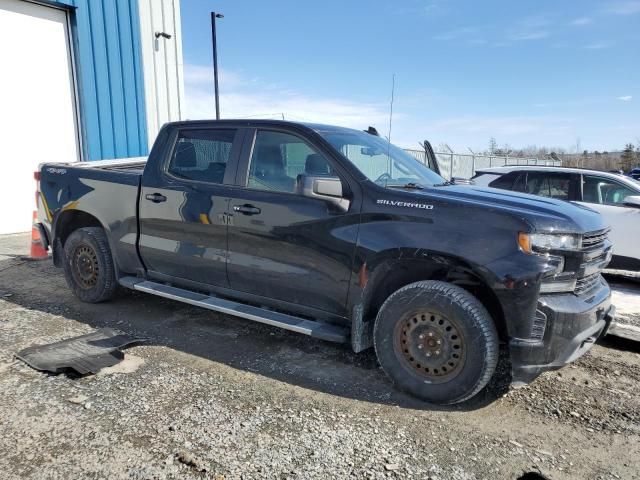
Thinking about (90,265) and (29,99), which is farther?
(29,99)

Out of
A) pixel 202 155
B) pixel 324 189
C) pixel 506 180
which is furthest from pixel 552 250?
pixel 506 180

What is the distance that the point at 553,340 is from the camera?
9.80ft

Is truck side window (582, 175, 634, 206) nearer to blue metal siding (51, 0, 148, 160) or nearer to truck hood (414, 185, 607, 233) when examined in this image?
truck hood (414, 185, 607, 233)

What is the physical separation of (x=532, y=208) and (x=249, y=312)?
2.27 metres

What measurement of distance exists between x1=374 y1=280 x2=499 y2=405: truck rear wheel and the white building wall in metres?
10.1

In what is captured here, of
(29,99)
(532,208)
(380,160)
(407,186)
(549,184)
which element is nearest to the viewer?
(532,208)

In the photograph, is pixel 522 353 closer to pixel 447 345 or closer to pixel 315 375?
pixel 447 345

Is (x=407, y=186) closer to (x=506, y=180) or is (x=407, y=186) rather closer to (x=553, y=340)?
(x=553, y=340)

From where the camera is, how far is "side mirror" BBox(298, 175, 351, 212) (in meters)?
3.44

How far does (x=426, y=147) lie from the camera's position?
16.1ft

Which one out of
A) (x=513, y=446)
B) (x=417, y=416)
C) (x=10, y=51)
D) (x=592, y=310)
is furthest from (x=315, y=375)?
(x=10, y=51)

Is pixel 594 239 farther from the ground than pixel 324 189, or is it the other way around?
pixel 324 189

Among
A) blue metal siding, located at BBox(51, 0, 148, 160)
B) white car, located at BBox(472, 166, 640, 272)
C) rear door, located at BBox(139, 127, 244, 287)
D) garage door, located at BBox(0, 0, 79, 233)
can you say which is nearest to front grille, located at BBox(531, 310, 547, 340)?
rear door, located at BBox(139, 127, 244, 287)

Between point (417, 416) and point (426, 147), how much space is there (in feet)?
9.04
